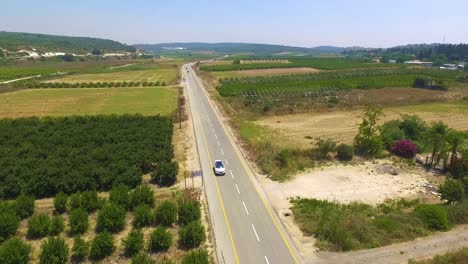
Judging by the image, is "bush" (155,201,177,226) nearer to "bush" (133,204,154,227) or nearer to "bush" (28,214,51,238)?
"bush" (133,204,154,227)

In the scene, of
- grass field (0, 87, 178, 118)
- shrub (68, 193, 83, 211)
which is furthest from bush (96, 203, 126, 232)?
grass field (0, 87, 178, 118)

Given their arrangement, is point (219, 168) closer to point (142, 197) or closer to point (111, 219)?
point (142, 197)

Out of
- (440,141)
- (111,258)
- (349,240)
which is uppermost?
(440,141)

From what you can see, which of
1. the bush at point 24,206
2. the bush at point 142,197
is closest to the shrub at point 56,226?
the bush at point 24,206

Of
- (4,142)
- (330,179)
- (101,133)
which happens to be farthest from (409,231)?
(4,142)

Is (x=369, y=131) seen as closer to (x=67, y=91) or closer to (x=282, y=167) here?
(x=282, y=167)
